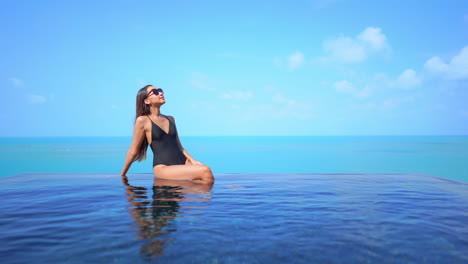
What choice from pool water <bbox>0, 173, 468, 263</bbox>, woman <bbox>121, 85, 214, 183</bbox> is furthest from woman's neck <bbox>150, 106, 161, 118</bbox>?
pool water <bbox>0, 173, 468, 263</bbox>

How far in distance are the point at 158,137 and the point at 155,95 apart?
0.89m

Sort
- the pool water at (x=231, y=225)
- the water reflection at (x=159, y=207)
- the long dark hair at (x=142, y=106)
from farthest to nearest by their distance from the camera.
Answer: the long dark hair at (x=142, y=106) → the water reflection at (x=159, y=207) → the pool water at (x=231, y=225)

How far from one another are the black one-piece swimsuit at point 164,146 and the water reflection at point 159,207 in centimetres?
44

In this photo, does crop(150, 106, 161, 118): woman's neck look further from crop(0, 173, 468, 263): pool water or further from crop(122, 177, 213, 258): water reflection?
crop(0, 173, 468, 263): pool water

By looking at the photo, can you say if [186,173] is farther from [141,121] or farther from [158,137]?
[141,121]

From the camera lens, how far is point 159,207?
14.8ft

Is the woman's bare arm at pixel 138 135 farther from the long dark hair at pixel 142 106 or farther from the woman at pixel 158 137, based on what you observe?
the long dark hair at pixel 142 106

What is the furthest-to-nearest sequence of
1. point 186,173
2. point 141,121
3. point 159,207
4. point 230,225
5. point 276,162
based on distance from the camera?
point 276,162, point 141,121, point 186,173, point 159,207, point 230,225

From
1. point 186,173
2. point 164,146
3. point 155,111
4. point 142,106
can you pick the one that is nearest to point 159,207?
point 186,173

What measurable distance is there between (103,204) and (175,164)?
7.19 feet

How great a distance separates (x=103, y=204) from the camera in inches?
193

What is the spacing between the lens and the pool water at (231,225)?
2.78m

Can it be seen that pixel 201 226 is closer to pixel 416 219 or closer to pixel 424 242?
pixel 424 242

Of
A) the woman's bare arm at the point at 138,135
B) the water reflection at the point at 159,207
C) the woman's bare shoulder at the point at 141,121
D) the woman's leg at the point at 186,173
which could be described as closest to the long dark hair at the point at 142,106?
the woman's bare arm at the point at 138,135
